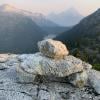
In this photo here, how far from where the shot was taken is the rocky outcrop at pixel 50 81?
67.5ft

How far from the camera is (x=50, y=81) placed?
21.5 m

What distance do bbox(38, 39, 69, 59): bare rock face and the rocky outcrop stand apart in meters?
0.27

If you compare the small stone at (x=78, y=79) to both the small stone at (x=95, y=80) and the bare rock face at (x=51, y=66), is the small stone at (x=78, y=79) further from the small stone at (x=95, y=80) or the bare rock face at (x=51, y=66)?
the small stone at (x=95, y=80)

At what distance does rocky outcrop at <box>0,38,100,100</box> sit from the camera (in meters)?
20.6

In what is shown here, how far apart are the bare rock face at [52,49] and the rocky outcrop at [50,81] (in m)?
0.27

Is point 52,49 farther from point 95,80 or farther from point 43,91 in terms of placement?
point 95,80

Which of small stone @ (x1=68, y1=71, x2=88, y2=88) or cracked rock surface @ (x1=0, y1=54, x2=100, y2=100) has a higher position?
small stone @ (x1=68, y1=71, x2=88, y2=88)

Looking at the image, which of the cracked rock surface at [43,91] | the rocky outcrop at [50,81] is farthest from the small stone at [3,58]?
the rocky outcrop at [50,81]

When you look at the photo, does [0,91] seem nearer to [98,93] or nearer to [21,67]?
[21,67]

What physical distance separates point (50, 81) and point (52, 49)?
85.5 inches

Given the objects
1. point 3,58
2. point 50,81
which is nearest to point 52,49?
point 50,81

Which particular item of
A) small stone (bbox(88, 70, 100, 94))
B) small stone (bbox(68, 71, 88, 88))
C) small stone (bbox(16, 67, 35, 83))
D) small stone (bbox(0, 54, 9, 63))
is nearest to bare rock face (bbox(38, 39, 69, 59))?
small stone (bbox(68, 71, 88, 88))

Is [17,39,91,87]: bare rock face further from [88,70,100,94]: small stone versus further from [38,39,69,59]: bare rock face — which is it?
[88,70,100,94]: small stone

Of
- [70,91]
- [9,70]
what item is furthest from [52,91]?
[9,70]
